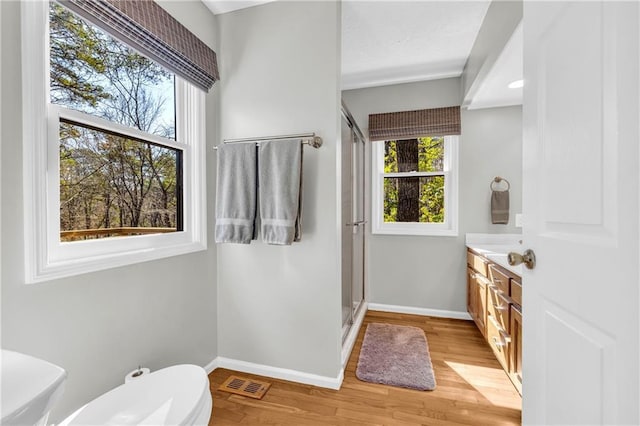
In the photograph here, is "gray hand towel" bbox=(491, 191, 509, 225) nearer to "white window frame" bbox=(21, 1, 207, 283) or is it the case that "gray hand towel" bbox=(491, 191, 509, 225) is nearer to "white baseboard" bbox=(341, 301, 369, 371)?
"white baseboard" bbox=(341, 301, 369, 371)

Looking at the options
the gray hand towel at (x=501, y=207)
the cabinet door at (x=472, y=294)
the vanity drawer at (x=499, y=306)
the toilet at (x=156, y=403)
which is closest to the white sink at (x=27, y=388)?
the toilet at (x=156, y=403)

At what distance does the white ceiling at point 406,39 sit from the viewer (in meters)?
1.95

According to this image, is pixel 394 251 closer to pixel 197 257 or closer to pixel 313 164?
pixel 313 164

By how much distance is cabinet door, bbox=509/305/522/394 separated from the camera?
158 cm

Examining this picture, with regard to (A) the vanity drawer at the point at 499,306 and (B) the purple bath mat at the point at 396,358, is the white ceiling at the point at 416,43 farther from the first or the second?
(B) the purple bath mat at the point at 396,358

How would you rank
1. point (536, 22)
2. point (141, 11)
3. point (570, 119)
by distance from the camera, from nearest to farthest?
point (570, 119) → point (536, 22) → point (141, 11)

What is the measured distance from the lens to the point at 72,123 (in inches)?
47.2

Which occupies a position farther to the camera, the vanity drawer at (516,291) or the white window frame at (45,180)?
the vanity drawer at (516,291)

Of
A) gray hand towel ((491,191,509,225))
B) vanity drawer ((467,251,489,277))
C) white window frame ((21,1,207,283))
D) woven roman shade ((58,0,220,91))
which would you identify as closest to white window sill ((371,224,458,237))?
vanity drawer ((467,251,489,277))

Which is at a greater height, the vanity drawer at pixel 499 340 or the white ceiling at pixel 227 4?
the white ceiling at pixel 227 4

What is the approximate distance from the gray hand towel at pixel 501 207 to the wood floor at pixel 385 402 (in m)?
1.32

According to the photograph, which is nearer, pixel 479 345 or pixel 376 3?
pixel 376 3

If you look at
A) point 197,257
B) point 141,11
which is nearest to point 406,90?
point 141,11

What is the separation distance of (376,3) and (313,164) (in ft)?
3.97
